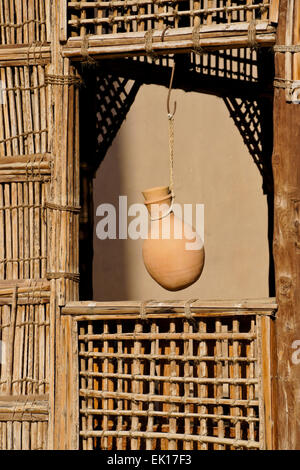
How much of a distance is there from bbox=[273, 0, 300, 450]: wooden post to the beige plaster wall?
331 centimetres

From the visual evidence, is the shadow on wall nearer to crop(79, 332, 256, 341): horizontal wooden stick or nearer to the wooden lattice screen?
the wooden lattice screen

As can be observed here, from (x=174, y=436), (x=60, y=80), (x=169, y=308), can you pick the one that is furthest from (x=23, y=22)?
(x=174, y=436)

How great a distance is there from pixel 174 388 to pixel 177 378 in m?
0.06

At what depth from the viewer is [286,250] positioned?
12.7 ft

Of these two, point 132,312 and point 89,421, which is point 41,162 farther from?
point 89,421

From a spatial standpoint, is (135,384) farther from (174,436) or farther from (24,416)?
(24,416)

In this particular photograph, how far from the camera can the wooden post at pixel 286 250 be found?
150 inches

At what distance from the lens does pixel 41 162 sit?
14.2 feet

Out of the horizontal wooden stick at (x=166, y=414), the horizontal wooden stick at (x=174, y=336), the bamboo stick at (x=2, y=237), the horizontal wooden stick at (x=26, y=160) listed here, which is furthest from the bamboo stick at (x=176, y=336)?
the horizontal wooden stick at (x=26, y=160)

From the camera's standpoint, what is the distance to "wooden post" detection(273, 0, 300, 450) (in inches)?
150

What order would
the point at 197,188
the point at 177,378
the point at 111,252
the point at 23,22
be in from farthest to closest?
the point at 111,252 → the point at 197,188 → the point at 23,22 → the point at 177,378

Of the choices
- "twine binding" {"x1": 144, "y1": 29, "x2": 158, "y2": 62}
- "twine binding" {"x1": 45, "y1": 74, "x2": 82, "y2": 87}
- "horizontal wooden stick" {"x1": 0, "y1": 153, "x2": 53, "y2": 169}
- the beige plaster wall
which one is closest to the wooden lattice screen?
"horizontal wooden stick" {"x1": 0, "y1": 153, "x2": 53, "y2": 169}

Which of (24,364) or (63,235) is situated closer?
(63,235)
